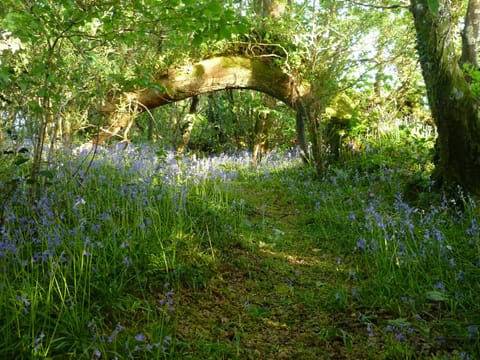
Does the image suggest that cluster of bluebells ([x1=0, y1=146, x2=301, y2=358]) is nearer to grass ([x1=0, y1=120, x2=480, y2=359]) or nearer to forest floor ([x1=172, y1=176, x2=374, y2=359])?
grass ([x1=0, y1=120, x2=480, y2=359])

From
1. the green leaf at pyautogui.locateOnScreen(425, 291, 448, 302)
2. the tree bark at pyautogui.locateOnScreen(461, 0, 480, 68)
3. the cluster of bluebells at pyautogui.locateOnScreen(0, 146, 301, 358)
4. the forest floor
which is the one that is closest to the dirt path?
the forest floor

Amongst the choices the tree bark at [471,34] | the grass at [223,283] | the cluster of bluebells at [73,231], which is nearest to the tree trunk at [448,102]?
the grass at [223,283]

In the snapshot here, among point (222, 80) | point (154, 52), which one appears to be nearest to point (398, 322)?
point (222, 80)

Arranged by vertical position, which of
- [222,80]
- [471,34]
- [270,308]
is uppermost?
[471,34]

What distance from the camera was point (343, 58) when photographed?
845cm

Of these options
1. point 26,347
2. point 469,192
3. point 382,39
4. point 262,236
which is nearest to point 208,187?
point 262,236

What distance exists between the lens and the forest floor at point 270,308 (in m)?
2.66

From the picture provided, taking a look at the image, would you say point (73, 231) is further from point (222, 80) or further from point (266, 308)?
point (222, 80)

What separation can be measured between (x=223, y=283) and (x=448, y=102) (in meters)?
3.43

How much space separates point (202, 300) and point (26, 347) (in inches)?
53.3

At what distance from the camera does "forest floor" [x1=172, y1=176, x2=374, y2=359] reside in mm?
2662

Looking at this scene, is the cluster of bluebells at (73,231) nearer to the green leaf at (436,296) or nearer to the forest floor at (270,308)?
the forest floor at (270,308)

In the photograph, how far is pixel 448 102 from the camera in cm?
475

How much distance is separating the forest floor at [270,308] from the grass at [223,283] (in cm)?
1
